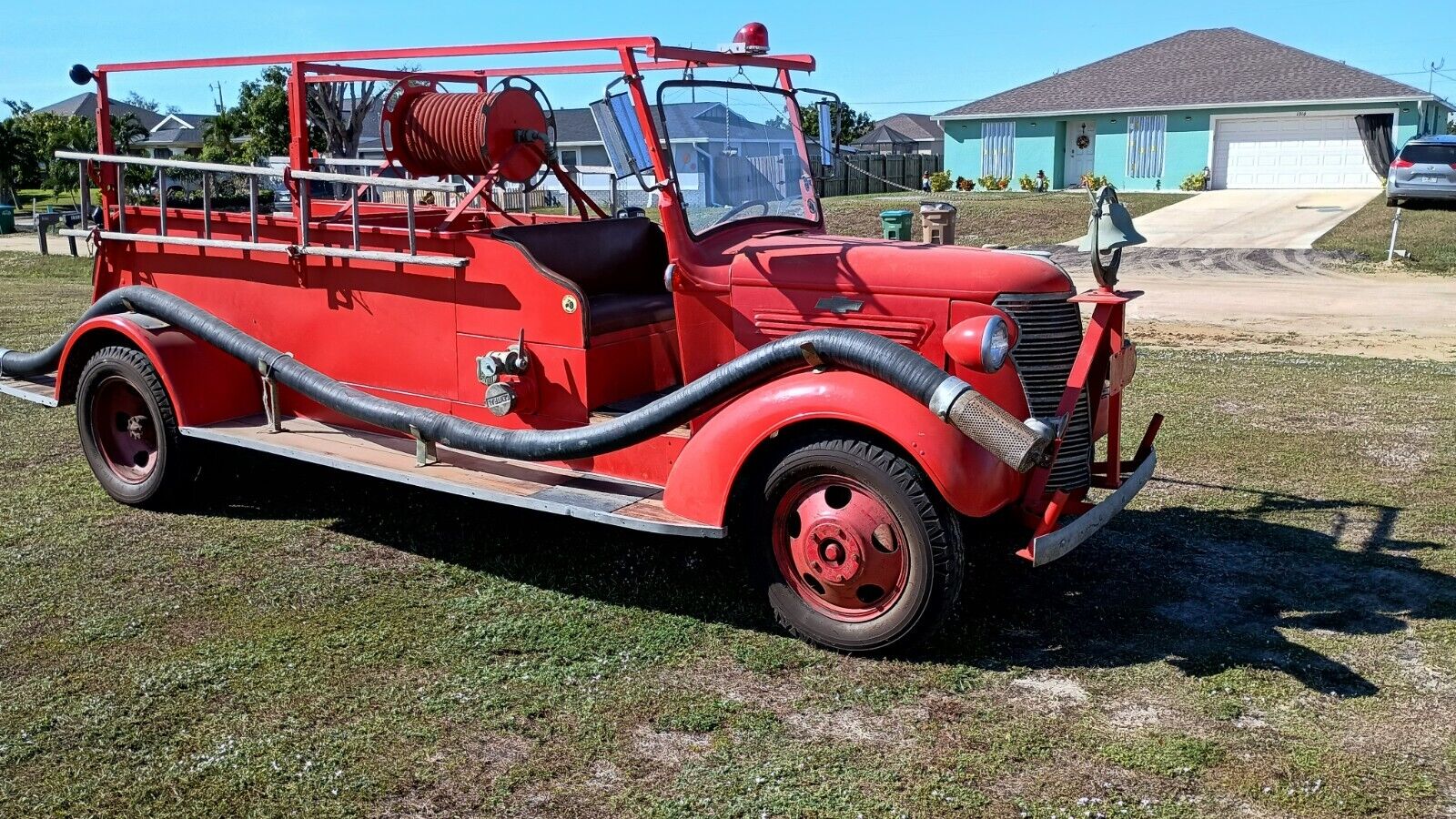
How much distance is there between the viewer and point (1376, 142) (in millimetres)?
31812

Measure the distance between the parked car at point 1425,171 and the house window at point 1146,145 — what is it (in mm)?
10689

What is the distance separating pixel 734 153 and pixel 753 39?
562 millimetres

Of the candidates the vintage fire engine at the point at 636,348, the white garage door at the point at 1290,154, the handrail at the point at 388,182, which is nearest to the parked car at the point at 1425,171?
the white garage door at the point at 1290,154

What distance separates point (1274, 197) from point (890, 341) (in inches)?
1219

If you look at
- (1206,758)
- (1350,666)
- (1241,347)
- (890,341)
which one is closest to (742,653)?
(890,341)

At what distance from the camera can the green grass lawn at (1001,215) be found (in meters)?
25.0

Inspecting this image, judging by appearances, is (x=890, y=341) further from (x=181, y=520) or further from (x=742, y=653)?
(x=181, y=520)

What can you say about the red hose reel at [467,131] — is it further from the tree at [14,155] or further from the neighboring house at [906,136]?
the neighboring house at [906,136]

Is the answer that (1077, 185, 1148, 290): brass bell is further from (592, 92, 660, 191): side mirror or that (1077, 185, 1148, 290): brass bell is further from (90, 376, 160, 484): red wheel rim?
(90, 376, 160, 484): red wheel rim

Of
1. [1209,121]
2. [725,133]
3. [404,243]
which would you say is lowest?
[404,243]

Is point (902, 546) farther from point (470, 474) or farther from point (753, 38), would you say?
point (753, 38)

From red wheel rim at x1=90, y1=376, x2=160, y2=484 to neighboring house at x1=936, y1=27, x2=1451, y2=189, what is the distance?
32940 mm

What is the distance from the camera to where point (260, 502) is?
267 inches

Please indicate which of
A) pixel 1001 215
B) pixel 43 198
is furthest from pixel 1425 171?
pixel 43 198
